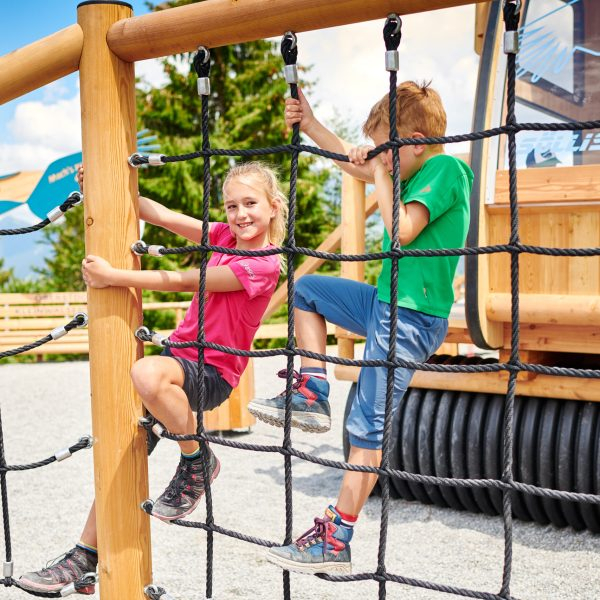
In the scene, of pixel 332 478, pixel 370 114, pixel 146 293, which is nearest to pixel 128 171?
pixel 370 114

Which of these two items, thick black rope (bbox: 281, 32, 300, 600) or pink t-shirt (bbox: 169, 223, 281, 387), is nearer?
thick black rope (bbox: 281, 32, 300, 600)

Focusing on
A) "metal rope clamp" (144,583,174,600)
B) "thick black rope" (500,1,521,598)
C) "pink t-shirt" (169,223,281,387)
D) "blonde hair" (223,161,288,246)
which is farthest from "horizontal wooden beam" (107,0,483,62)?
"metal rope clamp" (144,583,174,600)

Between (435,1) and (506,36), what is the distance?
16cm

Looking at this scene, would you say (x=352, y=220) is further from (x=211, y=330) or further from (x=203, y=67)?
(x=203, y=67)

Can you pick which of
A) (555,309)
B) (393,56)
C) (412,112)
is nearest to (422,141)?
(393,56)

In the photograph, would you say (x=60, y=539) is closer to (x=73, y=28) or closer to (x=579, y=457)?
(x=579, y=457)

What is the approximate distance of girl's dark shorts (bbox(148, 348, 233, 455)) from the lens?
212 centimetres

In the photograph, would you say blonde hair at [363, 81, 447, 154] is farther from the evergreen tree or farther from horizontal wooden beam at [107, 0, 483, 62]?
the evergreen tree

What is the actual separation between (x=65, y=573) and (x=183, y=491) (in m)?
0.41

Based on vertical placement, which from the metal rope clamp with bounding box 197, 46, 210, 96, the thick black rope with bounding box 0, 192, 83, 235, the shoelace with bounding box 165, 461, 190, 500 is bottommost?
the shoelace with bounding box 165, 461, 190, 500

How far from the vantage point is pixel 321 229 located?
15195 mm

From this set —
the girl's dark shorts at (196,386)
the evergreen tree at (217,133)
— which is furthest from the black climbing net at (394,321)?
the evergreen tree at (217,133)

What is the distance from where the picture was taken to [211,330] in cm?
224

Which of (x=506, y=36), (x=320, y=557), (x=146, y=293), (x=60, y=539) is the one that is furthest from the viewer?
(x=146, y=293)
